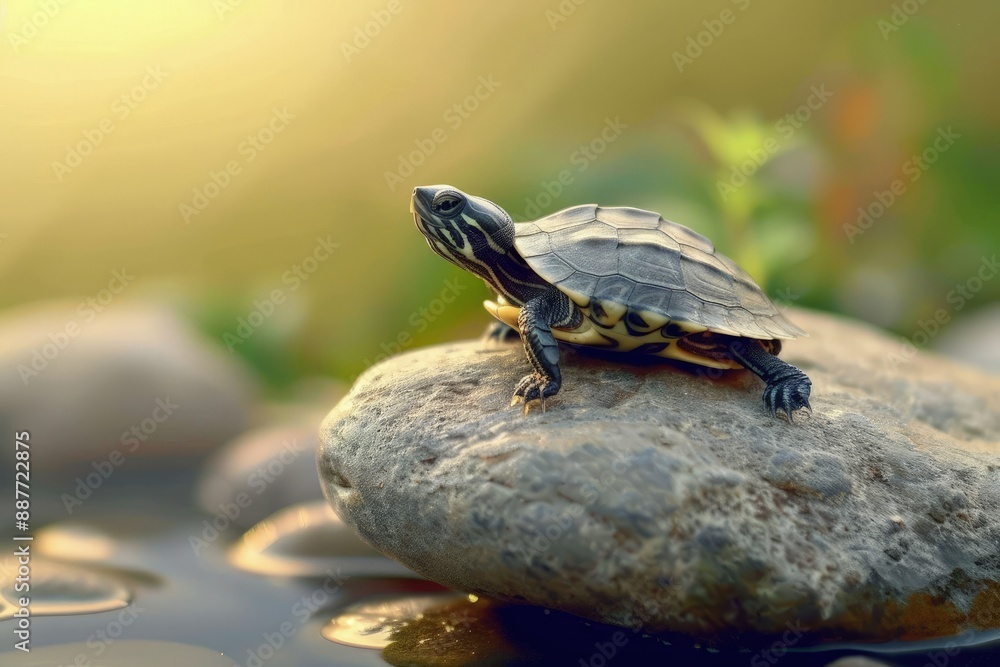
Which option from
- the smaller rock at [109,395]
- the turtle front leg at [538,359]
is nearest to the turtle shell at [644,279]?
the turtle front leg at [538,359]

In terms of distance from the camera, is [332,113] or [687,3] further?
[687,3]

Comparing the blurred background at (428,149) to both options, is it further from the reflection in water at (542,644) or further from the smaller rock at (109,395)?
the reflection in water at (542,644)

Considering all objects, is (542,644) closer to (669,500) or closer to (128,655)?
(669,500)

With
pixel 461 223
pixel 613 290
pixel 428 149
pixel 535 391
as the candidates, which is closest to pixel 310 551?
pixel 535 391

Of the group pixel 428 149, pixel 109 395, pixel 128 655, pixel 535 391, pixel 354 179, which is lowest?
pixel 128 655

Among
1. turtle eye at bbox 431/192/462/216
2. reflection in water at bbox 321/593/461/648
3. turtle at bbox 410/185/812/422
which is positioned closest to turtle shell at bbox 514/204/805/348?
turtle at bbox 410/185/812/422

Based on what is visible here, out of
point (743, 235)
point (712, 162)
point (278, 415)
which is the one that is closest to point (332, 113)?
point (278, 415)

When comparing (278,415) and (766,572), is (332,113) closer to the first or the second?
(278,415)
